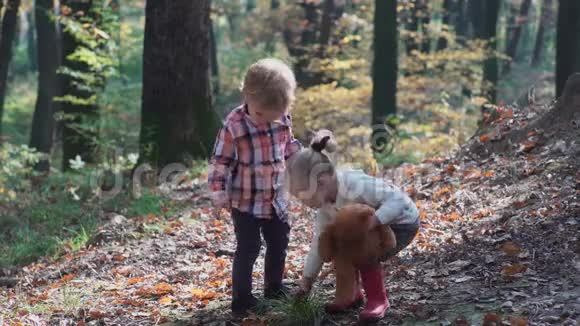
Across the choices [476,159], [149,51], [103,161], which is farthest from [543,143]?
[103,161]

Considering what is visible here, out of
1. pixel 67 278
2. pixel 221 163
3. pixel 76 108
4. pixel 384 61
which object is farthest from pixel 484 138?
pixel 76 108

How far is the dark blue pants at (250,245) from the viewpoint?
4195 millimetres

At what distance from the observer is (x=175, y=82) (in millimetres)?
9641

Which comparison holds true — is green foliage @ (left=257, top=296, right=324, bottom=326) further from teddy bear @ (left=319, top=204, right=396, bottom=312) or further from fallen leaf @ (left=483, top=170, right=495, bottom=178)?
fallen leaf @ (left=483, top=170, right=495, bottom=178)

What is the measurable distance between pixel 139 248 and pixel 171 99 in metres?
3.60

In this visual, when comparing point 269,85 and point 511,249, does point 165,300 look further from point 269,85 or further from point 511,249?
point 511,249

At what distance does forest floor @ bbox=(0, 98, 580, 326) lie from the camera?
4.01m

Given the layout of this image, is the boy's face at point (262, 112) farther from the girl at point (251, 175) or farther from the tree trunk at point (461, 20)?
the tree trunk at point (461, 20)

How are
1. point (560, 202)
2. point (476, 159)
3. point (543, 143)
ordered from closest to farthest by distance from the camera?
point (560, 202) → point (543, 143) → point (476, 159)

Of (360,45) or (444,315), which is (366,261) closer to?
(444,315)

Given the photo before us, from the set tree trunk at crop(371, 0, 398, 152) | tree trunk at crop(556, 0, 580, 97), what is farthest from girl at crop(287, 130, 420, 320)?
tree trunk at crop(371, 0, 398, 152)

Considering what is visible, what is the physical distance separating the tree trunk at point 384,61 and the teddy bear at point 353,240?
9580 mm

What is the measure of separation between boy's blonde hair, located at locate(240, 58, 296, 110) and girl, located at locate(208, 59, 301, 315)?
0.5 inches

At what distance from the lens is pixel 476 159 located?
787 centimetres
